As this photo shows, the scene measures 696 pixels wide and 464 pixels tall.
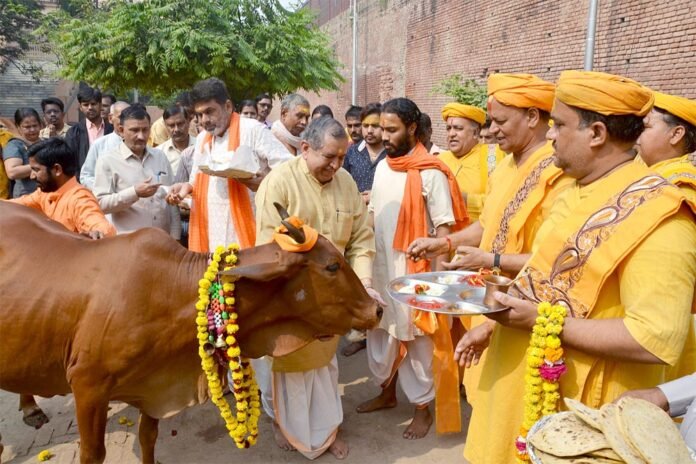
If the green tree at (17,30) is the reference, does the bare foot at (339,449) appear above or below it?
below

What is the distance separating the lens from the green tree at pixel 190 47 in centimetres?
1169

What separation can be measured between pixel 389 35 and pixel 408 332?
824 inches

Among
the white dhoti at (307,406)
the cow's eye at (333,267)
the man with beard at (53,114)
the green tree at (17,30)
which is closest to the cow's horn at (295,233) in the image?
the cow's eye at (333,267)

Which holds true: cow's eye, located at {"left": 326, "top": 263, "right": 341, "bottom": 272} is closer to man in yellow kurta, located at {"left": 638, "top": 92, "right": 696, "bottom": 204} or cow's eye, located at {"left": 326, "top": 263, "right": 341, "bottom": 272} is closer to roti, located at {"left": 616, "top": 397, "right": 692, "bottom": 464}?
roti, located at {"left": 616, "top": 397, "right": 692, "bottom": 464}

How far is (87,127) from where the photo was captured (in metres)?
6.78

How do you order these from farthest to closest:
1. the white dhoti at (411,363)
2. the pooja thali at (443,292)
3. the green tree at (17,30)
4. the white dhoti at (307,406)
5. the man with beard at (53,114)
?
the green tree at (17,30), the man with beard at (53,114), the white dhoti at (411,363), the white dhoti at (307,406), the pooja thali at (443,292)

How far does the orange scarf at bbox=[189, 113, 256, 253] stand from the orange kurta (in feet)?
2.26

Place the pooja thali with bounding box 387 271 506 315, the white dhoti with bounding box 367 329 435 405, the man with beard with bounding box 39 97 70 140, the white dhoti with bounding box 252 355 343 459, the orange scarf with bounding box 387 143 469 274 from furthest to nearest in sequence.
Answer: the man with beard with bounding box 39 97 70 140, the white dhoti with bounding box 367 329 435 405, the orange scarf with bounding box 387 143 469 274, the white dhoti with bounding box 252 355 343 459, the pooja thali with bounding box 387 271 506 315

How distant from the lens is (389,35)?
75.9 feet

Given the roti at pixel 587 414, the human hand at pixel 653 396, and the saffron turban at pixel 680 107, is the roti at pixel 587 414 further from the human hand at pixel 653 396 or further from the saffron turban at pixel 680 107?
the saffron turban at pixel 680 107

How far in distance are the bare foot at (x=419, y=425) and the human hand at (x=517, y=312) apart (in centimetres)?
239

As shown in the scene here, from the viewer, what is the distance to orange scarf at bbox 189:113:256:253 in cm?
434

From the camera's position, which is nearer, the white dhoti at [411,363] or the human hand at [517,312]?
the human hand at [517,312]

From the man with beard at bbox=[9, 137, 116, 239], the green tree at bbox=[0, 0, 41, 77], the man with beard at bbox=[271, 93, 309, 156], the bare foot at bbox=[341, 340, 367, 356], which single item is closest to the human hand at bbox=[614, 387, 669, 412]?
the man with beard at bbox=[9, 137, 116, 239]
